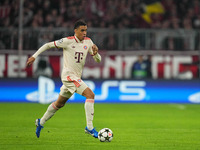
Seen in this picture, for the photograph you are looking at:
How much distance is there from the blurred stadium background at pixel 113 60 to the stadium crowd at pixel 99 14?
0.05 m

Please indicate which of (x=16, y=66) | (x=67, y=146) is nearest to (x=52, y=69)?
(x=16, y=66)

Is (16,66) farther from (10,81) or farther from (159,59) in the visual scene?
(159,59)

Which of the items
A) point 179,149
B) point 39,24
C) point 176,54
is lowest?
point 179,149

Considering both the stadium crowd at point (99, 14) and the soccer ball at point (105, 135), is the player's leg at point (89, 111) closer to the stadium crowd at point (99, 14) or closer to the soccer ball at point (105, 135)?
the soccer ball at point (105, 135)

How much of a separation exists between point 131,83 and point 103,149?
9148mm

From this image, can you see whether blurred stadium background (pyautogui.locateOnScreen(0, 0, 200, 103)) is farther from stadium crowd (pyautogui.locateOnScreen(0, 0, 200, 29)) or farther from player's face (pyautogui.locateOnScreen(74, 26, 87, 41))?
player's face (pyautogui.locateOnScreen(74, 26, 87, 41))

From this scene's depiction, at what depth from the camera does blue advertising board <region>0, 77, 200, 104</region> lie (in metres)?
15.5

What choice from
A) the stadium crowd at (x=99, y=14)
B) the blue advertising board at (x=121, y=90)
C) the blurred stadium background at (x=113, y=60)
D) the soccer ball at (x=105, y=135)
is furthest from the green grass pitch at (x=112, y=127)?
the stadium crowd at (x=99, y=14)

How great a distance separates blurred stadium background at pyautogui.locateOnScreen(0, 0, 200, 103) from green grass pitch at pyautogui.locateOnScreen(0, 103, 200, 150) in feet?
2.35

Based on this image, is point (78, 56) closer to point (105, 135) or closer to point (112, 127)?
point (105, 135)

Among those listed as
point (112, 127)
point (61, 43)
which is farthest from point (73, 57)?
point (112, 127)

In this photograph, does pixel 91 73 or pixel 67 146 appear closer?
pixel 67 146

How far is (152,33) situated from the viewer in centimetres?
1570

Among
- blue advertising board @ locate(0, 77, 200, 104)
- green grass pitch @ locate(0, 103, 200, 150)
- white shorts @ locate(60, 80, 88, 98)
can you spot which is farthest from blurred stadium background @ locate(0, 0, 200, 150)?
white shorts @ locate(60, 80, 88, 98)
